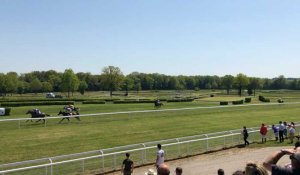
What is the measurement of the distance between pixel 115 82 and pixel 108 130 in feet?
195

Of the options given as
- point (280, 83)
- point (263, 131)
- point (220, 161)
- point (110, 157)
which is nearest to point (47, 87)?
point (263, 131)

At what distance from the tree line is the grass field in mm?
48813

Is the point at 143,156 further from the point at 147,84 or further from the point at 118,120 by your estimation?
the point at 147,84

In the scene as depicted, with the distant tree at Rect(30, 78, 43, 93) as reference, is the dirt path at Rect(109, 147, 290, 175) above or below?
below

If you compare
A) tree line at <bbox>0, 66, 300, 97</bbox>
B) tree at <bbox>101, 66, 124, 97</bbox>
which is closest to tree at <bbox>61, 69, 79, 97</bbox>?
tree line at <bbox>0, 66, 300, 97</bbox>

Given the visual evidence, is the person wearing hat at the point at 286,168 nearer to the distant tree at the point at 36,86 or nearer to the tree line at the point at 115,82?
the tree line at the point at 115,82

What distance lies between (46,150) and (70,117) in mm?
8071

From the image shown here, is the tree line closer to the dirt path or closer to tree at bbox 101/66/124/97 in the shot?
tree at bbox 101/66/124/97

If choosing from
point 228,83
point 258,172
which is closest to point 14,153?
point 258,172

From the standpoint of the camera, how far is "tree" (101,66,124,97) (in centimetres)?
8125

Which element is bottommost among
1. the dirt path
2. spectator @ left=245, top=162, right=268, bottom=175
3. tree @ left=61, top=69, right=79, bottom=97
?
the dirt path

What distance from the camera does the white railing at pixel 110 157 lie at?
40.5 feet

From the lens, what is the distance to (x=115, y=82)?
3204 inches

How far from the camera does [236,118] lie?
30828 mm
